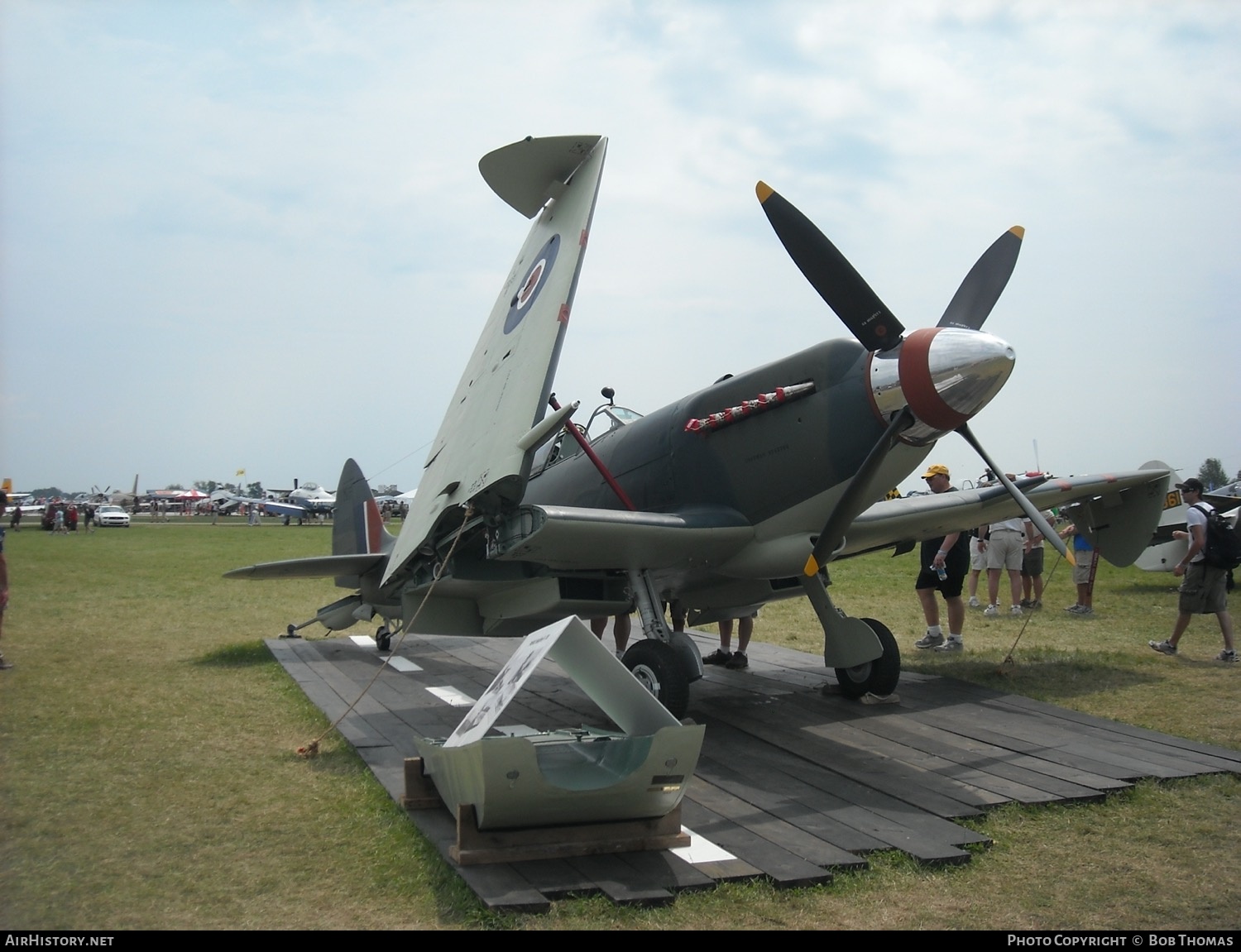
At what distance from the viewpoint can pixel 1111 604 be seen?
12867 millimetres

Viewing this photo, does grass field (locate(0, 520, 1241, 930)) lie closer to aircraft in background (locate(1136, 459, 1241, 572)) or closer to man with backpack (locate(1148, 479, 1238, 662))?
man with backpack (locate(1148, 479, 1238, 662))

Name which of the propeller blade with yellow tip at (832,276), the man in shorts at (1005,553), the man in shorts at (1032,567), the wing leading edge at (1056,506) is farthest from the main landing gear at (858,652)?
the man in shorts at (1032,567)

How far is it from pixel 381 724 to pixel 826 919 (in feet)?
13.6

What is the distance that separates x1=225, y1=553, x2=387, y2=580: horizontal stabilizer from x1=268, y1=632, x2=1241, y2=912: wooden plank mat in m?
0.96

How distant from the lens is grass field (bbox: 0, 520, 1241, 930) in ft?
→ 10.8

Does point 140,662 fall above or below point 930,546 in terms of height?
below

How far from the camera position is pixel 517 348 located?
604cm

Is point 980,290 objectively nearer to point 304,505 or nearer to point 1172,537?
point 1172,537

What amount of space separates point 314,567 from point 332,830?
504 centimetres

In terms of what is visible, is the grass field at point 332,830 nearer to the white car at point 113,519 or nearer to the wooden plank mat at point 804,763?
the wooden plank mat at point 804,763

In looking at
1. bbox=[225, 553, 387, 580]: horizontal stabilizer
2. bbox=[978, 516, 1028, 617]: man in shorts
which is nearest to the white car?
bbox=[225, 553, 387, 580]: horizontal stabilizer

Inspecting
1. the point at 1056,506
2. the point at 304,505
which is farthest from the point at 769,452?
the point at 304,505
